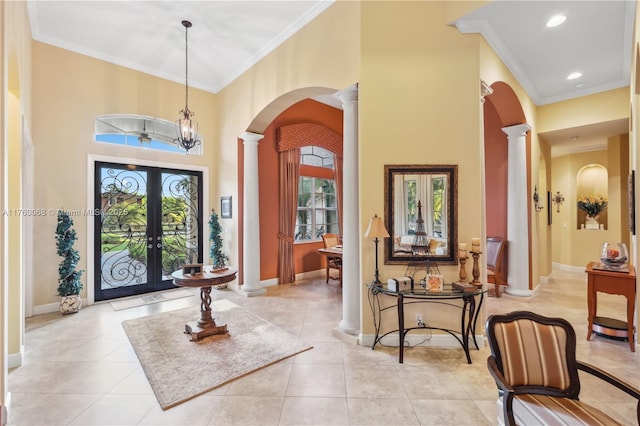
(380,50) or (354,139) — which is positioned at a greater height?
(380,50)

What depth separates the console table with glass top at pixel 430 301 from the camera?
9.36 ft

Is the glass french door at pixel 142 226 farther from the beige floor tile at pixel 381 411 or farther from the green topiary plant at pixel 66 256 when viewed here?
the beige floor tile at pixel 381 411

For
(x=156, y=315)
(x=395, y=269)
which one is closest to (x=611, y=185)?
(x=395, y=269)

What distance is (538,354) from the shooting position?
1.77 meters

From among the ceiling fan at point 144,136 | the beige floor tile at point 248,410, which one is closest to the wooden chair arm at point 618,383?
the beige floor tile at point 248,410

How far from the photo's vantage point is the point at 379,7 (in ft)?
10.5

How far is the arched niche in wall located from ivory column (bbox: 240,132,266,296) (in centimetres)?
789

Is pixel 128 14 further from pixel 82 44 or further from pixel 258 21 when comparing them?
pixel 258 21

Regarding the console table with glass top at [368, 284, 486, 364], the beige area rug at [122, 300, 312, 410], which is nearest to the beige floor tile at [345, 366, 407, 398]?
the console table with glass top at [368, 284, 486, 364]

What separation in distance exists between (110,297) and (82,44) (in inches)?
163

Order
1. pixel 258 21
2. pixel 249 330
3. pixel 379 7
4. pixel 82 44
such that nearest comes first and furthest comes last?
pixel 379 7
pixel 249 330
pixel 258 21
pixel 82 44

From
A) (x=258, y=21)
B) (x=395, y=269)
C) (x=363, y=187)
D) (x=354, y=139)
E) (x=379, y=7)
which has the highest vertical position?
(x=258, y=21)

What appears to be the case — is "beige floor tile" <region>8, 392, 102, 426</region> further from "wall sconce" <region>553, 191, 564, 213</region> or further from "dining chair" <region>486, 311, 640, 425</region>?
"wall sconce" <region>553, 191, 564, 213</region>

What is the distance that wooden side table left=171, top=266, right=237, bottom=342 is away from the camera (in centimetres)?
320
